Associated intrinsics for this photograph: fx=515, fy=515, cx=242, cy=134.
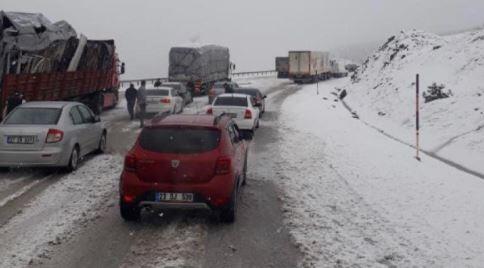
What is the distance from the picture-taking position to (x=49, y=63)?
2012 cm

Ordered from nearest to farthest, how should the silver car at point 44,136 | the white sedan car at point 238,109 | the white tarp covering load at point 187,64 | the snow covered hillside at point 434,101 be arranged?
the silver car at point 44,136
the snow covered hillside at point 434,101
the white sedan car at point 238,109
the white tarp covering load at point 187,64

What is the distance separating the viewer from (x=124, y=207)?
7.75 meters

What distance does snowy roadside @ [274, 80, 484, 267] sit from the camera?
676 centimetres

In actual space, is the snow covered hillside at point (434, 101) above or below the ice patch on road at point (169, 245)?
above

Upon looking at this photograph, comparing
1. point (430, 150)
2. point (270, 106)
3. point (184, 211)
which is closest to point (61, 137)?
point (184, 211)

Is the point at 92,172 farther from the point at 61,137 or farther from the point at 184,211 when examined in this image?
the point at 184,211

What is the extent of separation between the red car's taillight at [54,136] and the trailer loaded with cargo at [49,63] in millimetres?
5817

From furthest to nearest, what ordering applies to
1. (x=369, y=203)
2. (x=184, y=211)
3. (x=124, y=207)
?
(x=369, y=203)
(x=184, y=211)
(x=124, y=207)

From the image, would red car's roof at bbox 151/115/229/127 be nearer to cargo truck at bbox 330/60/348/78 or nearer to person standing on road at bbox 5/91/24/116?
person standing on road at bbox 5/91/24/116

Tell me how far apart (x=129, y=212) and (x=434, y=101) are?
665 inches

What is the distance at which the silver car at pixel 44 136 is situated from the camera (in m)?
10.8

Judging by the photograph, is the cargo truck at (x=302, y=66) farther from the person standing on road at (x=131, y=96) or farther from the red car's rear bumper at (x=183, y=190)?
the red car's rear bumper at (x=183, y=190)

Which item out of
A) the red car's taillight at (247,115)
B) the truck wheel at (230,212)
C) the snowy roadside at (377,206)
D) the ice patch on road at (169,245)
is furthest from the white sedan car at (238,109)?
the ice patch on road at (169,245)

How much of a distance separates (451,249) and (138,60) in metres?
199
